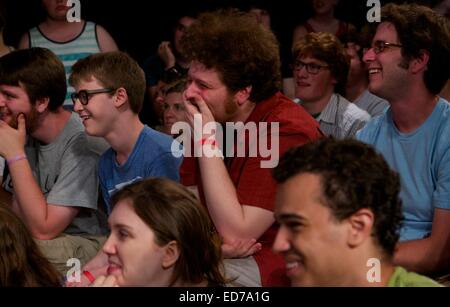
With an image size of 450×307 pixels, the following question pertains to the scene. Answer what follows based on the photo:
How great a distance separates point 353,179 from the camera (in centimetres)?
153

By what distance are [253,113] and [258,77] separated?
0.10 meters

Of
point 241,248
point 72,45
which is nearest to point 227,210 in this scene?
point 241,248

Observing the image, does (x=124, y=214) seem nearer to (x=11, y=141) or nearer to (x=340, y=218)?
(x=340, y=218)

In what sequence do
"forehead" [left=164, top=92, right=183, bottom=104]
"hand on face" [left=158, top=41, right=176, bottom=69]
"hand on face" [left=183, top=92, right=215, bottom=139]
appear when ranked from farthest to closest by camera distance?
"hand on face" [left=158, top=41, right=176, bottom=69], "forehead" [left=164, top=92, right=183, bottom=104], "hand on face" [left=183, top=92, right=215, bottom=139]

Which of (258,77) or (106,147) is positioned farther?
(106,147)

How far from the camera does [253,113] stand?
230 centimetres

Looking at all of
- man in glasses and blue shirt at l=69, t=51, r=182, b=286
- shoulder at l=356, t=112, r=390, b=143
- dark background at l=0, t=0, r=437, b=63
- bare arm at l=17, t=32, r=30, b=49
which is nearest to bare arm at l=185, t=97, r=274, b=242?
man in glasses and blue shirt at l=69, t=51, r=182, b=286

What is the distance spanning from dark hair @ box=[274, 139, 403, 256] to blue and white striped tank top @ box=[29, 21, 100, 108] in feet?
6.97

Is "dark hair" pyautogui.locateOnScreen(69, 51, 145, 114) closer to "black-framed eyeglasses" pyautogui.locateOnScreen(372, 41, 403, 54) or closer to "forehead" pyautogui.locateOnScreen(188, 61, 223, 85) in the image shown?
"forehead" pyautogui.locateOnScreen(188, 61, 223, 85)

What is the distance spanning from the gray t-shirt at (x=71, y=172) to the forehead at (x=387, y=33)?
99cm

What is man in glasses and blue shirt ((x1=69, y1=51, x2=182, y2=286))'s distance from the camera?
2473 millimetres

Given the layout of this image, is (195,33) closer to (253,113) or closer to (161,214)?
(253,113)
